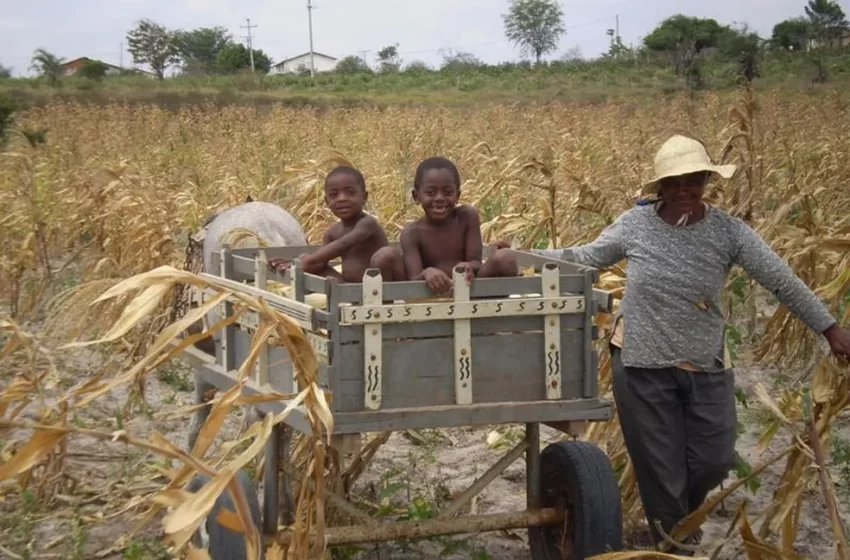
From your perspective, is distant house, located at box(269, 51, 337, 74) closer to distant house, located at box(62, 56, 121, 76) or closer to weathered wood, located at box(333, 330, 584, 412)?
distant house, located at box(62, 56, 121, 76)

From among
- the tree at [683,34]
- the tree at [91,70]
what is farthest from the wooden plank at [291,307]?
the tree at [91,70]

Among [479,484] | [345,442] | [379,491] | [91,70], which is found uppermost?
[91,70]

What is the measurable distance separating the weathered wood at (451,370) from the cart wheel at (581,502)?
45 cm

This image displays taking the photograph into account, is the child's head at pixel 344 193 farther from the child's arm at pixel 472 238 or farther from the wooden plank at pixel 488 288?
the wooden plank at pixel 488 288

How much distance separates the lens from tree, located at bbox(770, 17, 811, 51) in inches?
2016

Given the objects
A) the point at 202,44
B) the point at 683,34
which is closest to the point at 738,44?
the point at 683,34

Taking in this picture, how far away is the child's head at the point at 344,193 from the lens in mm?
4523

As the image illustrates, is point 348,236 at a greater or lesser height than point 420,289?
greater

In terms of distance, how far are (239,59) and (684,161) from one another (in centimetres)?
7530

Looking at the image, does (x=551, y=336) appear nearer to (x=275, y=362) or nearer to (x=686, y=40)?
(x=275, y=362)

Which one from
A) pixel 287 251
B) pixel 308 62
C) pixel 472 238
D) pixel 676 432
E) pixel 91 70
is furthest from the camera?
pixel 308 62

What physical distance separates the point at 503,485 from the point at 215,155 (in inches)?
327

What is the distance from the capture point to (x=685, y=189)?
4008 millimetres

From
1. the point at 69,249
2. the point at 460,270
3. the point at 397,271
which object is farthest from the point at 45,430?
the point at 69,249
